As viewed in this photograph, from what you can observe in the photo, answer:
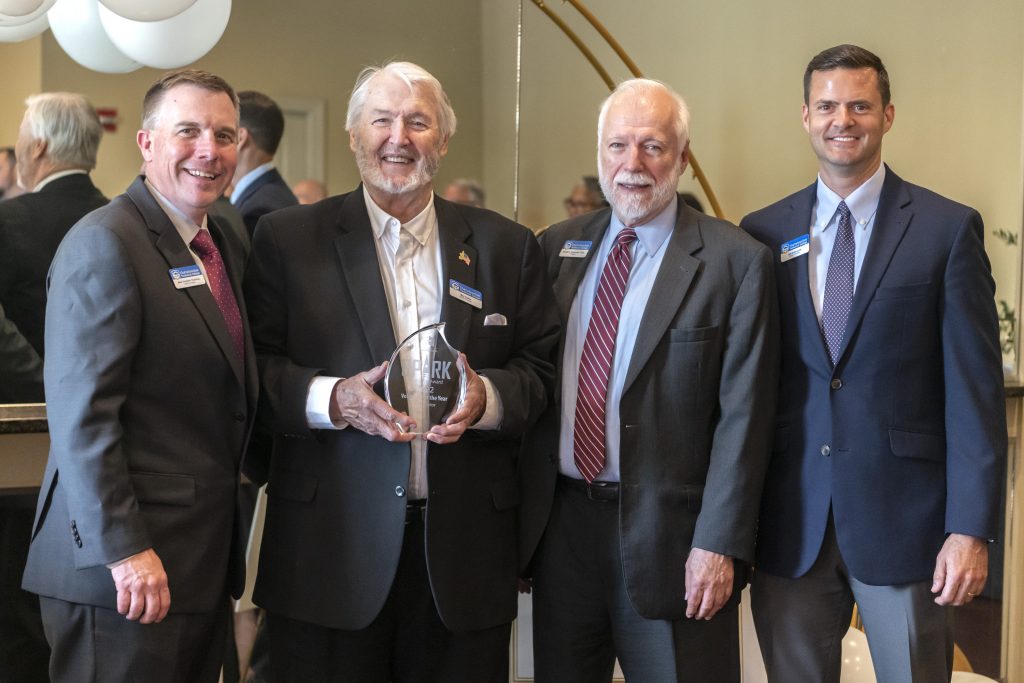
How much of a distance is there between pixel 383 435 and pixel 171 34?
5.75 ft

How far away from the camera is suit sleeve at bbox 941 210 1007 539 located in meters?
2.39

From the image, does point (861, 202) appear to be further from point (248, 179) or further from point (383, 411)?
point (248, 179)

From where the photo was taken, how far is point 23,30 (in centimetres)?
314

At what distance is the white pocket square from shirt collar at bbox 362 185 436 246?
22cm

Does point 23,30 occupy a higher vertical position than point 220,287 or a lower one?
higher

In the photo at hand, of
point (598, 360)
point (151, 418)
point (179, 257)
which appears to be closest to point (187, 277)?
point (179, 257)

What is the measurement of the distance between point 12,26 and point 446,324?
168 centimetres

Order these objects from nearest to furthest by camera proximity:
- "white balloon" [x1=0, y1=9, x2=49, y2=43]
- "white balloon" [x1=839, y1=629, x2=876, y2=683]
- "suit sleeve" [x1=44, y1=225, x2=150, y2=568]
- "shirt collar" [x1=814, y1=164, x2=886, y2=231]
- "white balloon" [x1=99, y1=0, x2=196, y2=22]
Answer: "suit sleeve" [x1=44, y1=225, x2=150, y2=568] < "shirt collar" [x1=814, y1=164, x2=886, y2=231] < "white balloon" [x1=99, y1=0, x2=196, y2=22] < "white balloon" [x1=0, y1=9, x2=49, y2=43] < "white balloon" [x1=839, y1=629, x2=876, y2=683]

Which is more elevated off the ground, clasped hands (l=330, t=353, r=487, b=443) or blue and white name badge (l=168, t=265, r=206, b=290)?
blue and white name badge (l=168, t=265, r=206, b=290)

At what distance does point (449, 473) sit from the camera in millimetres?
2375

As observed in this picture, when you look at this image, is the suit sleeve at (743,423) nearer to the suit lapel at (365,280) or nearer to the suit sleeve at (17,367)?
the suit lapel at (365,280)

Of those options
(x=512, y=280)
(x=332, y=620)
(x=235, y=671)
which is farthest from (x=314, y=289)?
(x=235, y=671)

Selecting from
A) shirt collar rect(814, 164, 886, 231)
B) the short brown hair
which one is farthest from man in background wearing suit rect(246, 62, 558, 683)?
shirt collar rect(814, 164, 886, 231)

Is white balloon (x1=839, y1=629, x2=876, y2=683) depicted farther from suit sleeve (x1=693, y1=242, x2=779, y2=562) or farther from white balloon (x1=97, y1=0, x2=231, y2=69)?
white balloon (x1=97, y1=0, x2=231, y2=69)
